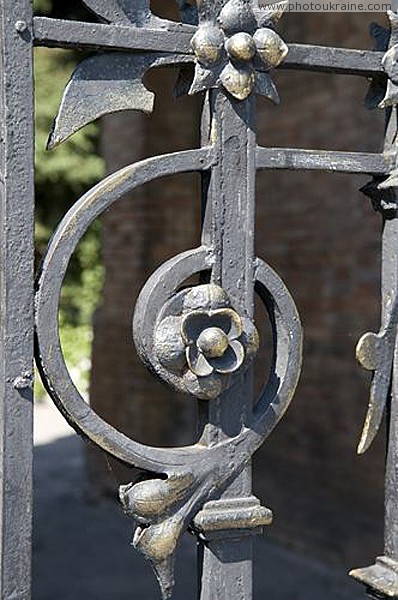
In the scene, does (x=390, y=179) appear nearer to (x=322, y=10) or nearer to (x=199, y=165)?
(x=199, y=165)

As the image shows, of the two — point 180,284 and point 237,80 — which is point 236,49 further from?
point 180,284

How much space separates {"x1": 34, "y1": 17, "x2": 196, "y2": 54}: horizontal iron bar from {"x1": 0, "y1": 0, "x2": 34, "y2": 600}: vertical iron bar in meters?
0.02

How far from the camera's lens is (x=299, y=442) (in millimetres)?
5293

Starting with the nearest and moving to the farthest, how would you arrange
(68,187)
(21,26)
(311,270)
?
1. (21,26)
2. (311,270)
3. (68,187)

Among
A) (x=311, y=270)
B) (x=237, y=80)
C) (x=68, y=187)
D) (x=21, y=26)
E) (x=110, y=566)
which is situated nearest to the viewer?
(x=21, y=26)

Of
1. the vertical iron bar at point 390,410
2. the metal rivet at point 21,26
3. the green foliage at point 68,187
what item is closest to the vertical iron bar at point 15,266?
the metal rivet at point 21,26

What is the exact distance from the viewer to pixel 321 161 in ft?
4.33

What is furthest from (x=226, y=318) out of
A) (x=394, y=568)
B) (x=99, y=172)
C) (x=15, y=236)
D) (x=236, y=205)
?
(x=99, y=172)

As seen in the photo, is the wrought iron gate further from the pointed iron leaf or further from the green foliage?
the green foliage

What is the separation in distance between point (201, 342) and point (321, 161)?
0.31 m

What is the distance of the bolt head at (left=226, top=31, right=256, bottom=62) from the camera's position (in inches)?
47.8

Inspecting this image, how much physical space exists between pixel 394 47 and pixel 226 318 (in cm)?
44

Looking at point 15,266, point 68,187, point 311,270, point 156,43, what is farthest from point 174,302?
point 68,187

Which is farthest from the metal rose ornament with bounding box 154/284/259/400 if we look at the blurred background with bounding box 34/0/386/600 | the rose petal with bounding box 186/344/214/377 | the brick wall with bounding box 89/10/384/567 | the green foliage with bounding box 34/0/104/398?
the green foliage with bounding box 34/0/104/398
